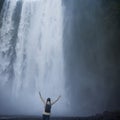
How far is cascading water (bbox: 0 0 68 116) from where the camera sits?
25.7 metres

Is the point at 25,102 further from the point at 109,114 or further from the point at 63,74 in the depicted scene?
the point at 109,114

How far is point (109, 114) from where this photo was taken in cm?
1711

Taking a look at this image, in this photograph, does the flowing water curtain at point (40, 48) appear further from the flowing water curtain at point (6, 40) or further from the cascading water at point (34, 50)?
the flowing water curtain at point (6, 40)

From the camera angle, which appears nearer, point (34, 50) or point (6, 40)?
point (34, 50)

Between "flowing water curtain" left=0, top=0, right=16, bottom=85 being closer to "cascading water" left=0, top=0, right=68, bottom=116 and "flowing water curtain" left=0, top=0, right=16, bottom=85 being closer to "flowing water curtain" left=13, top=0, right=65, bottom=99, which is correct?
"cascading water" left=0, top=0, right=68, bottom=116

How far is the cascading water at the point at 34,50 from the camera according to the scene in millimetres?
25656

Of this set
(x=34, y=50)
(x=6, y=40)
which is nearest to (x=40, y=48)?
(x=34, y=50)

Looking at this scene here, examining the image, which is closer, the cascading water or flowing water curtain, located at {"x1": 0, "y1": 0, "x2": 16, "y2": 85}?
the cascading water

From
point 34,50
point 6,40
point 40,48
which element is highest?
point 6,40

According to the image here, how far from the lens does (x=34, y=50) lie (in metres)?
27.1

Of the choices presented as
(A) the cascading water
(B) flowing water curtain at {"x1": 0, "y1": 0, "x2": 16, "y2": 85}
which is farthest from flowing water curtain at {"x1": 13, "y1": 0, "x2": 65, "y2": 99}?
(B) flowing water curtain at {"x1": 0, "y1": 0, "x2": 16, "y2": 85}

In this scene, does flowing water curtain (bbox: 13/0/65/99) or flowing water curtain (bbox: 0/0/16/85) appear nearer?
flowing water curtain (bbox: 13/0/65/99)

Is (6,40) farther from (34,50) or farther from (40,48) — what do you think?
(40,48)

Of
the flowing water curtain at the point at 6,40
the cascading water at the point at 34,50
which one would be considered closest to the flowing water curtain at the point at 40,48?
the cascading water at the point at 34,50
